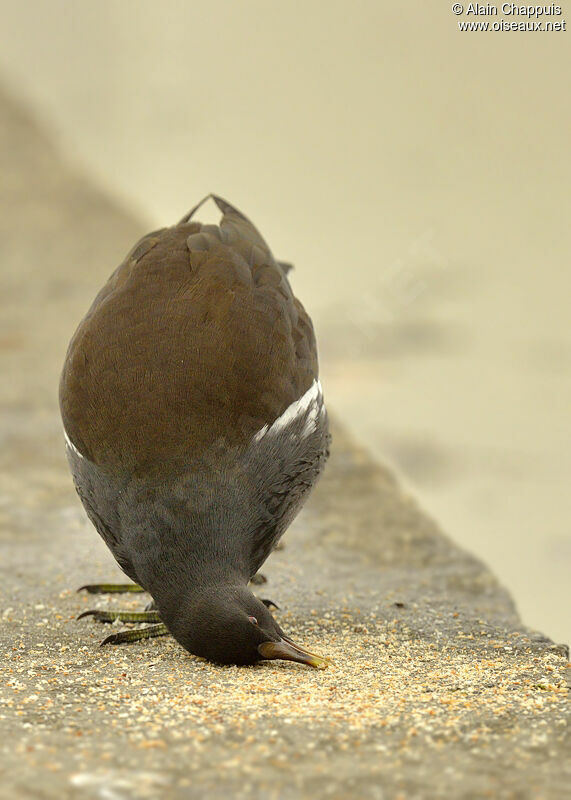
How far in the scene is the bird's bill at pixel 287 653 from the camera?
410 centimetres

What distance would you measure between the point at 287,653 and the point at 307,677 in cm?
13

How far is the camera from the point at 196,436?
4410 mm

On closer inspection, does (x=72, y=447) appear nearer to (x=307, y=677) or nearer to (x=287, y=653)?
(x=287, y=653)

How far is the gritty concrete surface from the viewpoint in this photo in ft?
9.65

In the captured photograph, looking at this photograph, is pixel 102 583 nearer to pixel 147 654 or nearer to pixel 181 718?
pixel 147 654

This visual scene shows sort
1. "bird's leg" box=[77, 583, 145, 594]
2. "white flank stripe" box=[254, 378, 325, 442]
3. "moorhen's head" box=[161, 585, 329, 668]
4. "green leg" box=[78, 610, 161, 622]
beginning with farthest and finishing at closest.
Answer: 1. "bird's leg" box=[77, 583, 145, 594]
2. "green leg" box=[78, 610, 161, 622]
3. "white flank stripe" box=[254, 378, 325, 442]
4. "moorhen's head" box=[161, 585, 329, 668]

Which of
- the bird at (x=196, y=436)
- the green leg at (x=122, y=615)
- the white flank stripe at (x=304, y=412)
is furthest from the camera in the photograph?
the green leg at (x=122, y=615)

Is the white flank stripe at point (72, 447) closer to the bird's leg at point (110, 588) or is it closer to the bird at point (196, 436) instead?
the bird at point (196, 436)

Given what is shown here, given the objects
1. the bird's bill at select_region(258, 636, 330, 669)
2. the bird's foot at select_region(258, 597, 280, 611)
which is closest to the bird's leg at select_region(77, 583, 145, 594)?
the bird's foot at select_region(258, 597, 280, 611)

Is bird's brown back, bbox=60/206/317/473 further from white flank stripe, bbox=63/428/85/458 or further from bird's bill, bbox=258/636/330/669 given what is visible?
bird's bill, bbox=258/636/330/669

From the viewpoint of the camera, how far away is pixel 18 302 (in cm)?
1051

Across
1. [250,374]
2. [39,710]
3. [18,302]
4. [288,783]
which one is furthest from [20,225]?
[288,783]

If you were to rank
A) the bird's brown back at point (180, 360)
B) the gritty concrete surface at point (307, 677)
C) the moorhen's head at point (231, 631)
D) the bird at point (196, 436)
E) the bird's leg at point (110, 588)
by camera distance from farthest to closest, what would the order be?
the bird's leg at point (110, 588) < the bird's brown back at point (180, 360) < the bird at point (196, 436) < the moorhen's head at point (231, 631) < the gritty concrete surface at point (307, 677)

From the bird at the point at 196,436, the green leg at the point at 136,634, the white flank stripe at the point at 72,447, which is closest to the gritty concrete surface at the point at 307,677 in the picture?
the green leg at the point at 136,634
